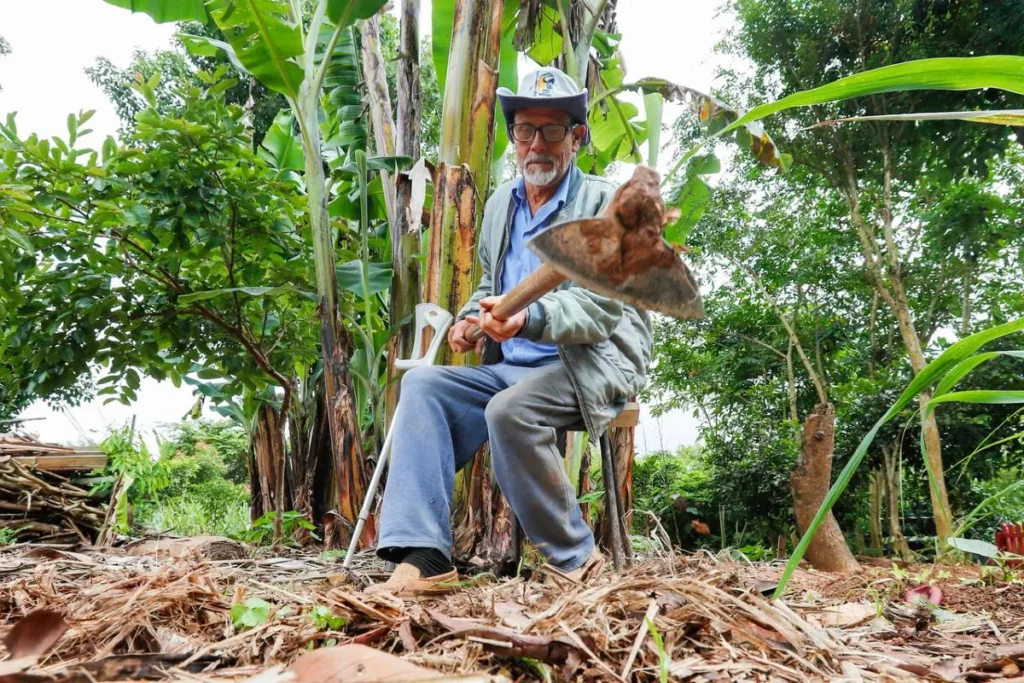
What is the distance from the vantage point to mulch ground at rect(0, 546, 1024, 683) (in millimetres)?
1025

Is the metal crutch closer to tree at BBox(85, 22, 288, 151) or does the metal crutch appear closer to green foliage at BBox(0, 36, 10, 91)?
tree at BBox(85, 22, 288, 151)

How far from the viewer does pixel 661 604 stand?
128 cm

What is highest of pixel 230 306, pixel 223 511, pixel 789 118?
pixel 789 118

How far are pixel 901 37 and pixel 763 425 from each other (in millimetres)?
5194

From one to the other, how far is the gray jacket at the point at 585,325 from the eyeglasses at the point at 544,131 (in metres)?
0.14

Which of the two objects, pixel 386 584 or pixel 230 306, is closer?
pixel 386 584

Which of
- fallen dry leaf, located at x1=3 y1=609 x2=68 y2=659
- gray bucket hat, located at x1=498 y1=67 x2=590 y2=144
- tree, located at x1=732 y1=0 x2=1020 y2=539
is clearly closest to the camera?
fallen dry leaf, located at x1=3 y1=609 x2=68 y2=659

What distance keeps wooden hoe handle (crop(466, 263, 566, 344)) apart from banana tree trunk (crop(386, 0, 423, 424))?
174cm

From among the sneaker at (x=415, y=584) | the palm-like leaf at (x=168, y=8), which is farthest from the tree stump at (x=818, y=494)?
the palm-like leaf at (x=168, y=8)

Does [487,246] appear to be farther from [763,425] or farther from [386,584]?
[763,425]

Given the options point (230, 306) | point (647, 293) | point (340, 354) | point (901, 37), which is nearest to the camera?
point (647, 293)

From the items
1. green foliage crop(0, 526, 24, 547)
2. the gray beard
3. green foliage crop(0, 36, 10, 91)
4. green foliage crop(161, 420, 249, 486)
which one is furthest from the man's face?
green foliage crop(0, 36, 10, 91)

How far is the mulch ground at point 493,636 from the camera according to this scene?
1.03 meters

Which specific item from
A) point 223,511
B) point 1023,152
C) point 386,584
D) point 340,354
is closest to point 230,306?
point 340,354
